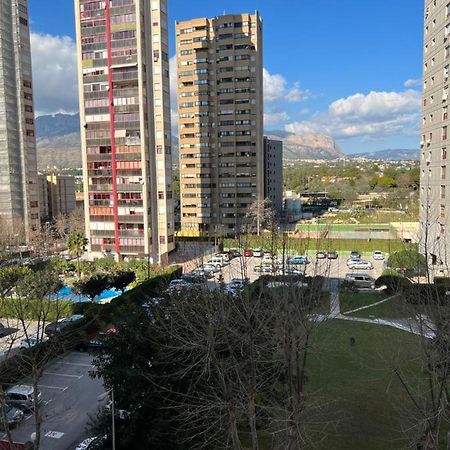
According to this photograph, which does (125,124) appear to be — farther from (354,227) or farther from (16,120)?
(354,227)

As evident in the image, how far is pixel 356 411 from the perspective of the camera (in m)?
13.0

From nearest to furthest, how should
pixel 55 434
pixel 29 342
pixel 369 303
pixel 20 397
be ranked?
1. pixel 29 342
2. pixel 55 434
3. pixel 20 397
4. pixel 369 303

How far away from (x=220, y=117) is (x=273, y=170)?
2127cm

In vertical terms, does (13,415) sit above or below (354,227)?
below

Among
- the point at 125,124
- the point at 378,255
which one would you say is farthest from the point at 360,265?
the point at 125,124

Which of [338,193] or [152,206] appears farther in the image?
[338,193]

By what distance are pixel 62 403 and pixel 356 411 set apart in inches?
376

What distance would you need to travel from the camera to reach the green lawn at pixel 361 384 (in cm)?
1153

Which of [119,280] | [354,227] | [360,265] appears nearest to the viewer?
[119,280]

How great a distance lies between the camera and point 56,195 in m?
65.6

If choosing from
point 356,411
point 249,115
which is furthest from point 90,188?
point 356,411

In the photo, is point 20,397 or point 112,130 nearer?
point 20,397

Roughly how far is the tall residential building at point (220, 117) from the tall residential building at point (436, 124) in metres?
23.2

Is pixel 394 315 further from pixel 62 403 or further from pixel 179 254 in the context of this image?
pixel 179 254
